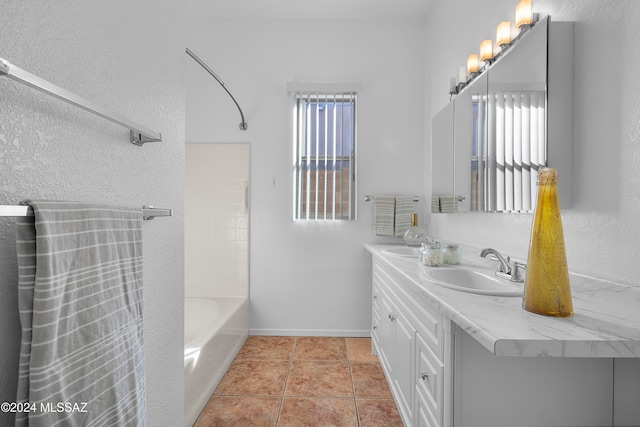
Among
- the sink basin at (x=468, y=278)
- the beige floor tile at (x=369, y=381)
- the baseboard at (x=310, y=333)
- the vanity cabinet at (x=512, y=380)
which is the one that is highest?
the sink basin at (x=468, y=278)

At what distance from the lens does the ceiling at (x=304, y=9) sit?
8.02 feet

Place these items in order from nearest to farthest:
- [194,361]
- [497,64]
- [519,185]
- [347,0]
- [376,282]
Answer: [519,185] < [497,64] < [194,361] < [376,282] < [347,0]

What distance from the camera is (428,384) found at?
3.60 feet

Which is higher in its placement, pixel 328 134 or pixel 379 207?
pixel 328 134

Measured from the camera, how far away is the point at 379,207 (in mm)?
2553

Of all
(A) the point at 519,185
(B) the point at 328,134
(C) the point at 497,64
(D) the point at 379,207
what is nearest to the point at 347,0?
(B) the point at 328,134

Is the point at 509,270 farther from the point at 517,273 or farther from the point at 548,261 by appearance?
the point at 548,261

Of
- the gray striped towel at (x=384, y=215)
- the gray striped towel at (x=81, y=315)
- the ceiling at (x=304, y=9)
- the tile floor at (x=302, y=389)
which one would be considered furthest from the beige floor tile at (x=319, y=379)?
the ceiling at (x=304, y=9)

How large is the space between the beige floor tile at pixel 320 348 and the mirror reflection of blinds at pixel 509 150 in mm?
1521

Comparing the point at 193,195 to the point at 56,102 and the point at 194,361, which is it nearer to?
the point at 194,361

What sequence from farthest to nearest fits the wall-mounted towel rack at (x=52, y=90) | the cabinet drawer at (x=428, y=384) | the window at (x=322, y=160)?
the window at (x=322, y=160), the cabinet drawer at (x=428, y=384), the wall-mounted towel rack at (x=52, y=90)

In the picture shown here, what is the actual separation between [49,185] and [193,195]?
2.19 m

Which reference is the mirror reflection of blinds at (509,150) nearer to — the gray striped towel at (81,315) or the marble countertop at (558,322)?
the marble countertop at (558,322)

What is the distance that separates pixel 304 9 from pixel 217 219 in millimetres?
1964
